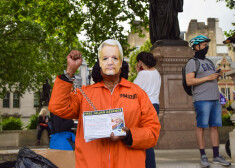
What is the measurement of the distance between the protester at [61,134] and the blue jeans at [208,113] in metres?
2.16

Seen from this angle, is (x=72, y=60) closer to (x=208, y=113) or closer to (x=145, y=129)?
(x=145, y=129)

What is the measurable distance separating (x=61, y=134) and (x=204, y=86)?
8.14ft

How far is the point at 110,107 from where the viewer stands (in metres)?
2.38

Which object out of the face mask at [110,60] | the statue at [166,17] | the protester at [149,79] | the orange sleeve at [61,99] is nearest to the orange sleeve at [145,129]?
the face mask at [110,60]

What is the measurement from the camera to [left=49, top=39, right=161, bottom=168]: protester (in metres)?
2.29

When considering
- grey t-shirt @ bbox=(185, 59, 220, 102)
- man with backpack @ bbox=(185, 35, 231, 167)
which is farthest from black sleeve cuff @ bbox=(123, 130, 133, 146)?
grey t-shirt @ bbox=(185, 59, 220, 102)

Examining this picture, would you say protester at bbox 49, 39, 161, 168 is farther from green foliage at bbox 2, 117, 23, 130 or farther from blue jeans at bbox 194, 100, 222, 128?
green foliage at bbox 2, 117, 23, 130

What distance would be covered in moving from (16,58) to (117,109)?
67.7 ft

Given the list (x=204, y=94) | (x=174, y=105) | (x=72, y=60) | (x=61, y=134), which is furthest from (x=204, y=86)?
(x=72, y=60)

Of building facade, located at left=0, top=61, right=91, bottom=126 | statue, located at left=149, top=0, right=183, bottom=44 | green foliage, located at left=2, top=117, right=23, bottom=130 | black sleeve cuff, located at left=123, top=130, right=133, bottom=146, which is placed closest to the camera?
black sleeve cuff, located at left=123, top=130, right=133, bottom=146

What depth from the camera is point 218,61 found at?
7394cm

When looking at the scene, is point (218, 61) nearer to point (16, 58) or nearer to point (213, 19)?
point (213, 19)

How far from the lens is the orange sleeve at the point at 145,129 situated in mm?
2281

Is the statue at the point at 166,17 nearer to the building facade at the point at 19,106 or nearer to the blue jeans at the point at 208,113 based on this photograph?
the blue jeans at the point at 208,113
